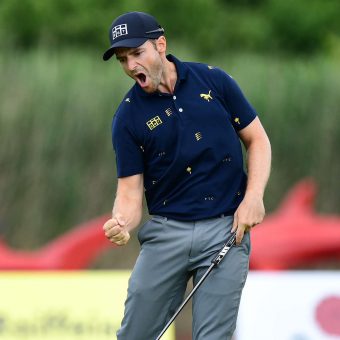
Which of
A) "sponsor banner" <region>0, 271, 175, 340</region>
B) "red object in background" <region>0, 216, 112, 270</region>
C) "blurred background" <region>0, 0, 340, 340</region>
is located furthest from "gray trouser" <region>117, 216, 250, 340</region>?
"blurred background" <region>0, 0, 340, 340</region>

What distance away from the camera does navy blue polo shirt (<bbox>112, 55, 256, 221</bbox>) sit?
4.41 metres

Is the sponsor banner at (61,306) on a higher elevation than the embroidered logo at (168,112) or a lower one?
lower

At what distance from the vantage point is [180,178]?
175 inches

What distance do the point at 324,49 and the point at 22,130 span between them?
7030 mm

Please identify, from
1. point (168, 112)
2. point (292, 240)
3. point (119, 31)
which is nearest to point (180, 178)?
point (168, 112)

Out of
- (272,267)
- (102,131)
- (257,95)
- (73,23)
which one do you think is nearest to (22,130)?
(102,131)

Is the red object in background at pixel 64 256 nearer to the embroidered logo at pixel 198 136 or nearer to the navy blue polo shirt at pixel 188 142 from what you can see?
the navy blue polo shirt at pixel 188 142

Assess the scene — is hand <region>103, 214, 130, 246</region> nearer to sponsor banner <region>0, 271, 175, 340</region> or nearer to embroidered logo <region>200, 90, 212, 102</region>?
embroidered logo <region>200, 90, 212, 102</region>

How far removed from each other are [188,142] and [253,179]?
1.04 ft

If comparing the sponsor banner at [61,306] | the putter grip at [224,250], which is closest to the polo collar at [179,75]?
the putter grip at [224,250]

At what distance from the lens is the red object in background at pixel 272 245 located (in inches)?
321

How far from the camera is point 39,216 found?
1006 cm

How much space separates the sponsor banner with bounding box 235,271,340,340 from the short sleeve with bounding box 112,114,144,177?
2.90 metres

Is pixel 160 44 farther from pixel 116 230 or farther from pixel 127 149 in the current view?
pixel 116 230
